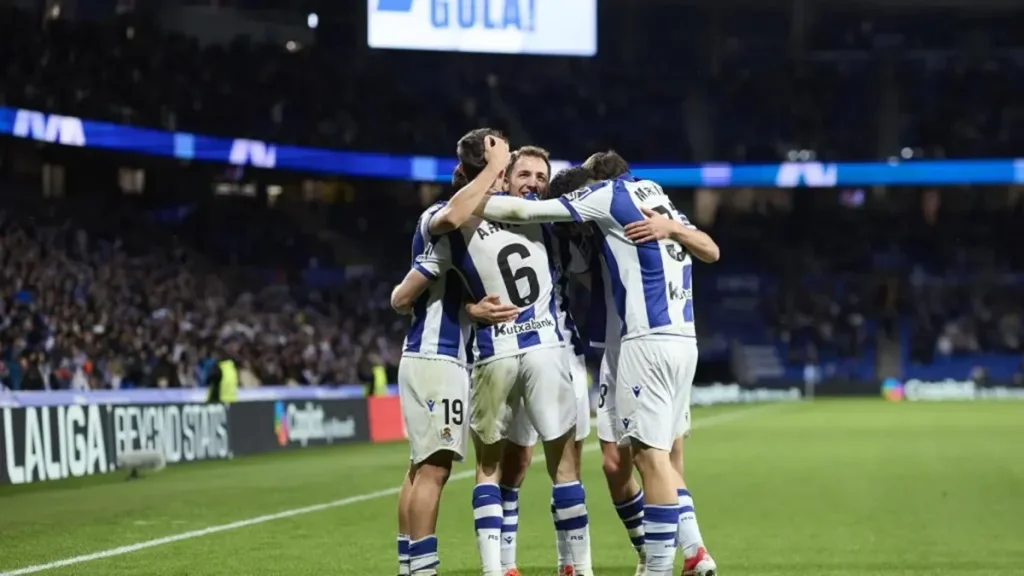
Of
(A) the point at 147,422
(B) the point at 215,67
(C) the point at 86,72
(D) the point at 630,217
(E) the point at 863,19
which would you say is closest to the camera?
(D) the point at 630,217

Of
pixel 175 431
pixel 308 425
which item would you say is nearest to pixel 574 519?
pixel 175 431

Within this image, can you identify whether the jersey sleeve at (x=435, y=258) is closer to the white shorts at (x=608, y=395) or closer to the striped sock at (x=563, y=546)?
the white shorts at (x=608, y=395)

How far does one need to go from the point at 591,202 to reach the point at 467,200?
0.63 m

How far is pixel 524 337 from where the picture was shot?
279 inches

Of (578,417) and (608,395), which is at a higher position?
(608,395)

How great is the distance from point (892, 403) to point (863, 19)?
16.8 metres

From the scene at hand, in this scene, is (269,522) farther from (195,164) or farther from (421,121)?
(421,121)

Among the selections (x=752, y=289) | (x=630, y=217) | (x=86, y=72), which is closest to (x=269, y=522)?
(x=630, y=217)

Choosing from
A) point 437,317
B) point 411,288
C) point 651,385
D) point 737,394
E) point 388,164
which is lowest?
point 737,394

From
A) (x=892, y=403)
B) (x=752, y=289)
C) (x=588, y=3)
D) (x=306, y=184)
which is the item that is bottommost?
(x=892, y=403)

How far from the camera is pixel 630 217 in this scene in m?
7.05

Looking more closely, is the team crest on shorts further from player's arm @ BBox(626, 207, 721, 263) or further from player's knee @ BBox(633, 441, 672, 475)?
player's arm @ BBox(626, 207, 721, 263)

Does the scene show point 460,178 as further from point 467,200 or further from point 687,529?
point 687,529

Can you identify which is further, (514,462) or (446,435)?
(514,462)
